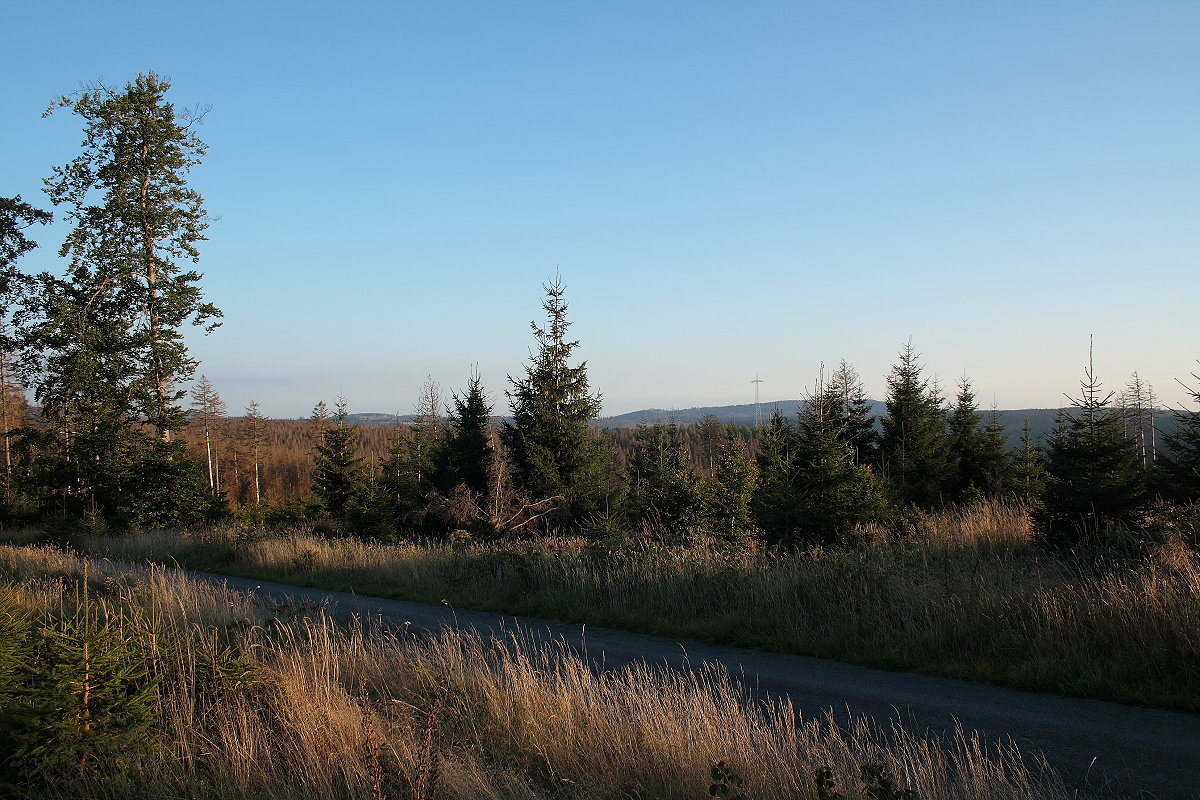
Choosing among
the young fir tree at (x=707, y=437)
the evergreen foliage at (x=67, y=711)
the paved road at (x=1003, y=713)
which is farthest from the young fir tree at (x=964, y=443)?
the young fir tree at (x=707, y=437)

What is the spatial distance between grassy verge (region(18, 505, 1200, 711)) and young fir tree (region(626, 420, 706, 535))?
474 cm

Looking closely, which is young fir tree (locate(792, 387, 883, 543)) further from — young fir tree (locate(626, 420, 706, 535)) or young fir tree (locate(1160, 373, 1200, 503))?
young fir tree (locate(1160, 373, 1200, 503))

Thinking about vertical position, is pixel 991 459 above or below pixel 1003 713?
above

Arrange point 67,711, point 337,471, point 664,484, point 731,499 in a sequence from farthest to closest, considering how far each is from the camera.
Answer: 1. point 337,471
2. point 664,484
3. point 731,499
4. point 67,711

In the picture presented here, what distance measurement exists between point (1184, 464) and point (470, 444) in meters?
24.4

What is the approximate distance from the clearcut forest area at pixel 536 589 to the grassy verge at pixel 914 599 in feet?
0.13

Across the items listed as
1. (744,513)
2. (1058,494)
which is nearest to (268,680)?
(1058,494)

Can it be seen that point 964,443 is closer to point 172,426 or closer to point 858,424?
point 858,424

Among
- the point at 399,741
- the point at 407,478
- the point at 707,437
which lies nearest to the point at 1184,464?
the point at 399,741

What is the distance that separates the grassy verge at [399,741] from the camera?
375cm

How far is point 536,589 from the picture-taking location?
1137 centimetres

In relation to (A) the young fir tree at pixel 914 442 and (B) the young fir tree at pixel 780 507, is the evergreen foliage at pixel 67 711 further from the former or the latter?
(A) the young fir tree at pixel 914 442

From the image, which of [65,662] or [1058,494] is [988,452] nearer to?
[1058,494]

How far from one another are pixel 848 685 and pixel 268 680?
4.94m
